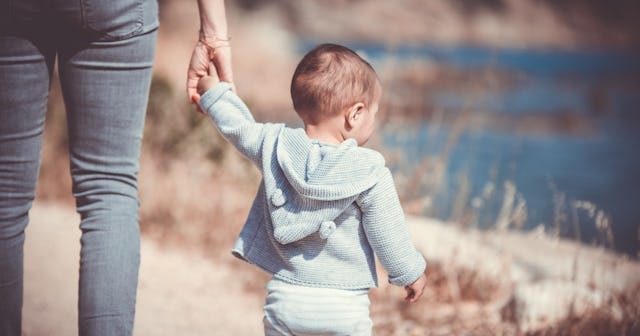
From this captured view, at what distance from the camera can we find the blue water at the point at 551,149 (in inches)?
221

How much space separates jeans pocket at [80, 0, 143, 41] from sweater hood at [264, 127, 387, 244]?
1.53 ft

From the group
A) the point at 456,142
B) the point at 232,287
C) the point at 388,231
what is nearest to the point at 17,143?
the point at 388,231

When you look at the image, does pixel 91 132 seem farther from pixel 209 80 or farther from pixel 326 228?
pixel 326 228

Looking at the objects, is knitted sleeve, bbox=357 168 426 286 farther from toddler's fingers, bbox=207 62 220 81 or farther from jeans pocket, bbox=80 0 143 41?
jeans pocket, bbox=80 0 143 41

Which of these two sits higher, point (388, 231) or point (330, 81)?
point (330, 81)

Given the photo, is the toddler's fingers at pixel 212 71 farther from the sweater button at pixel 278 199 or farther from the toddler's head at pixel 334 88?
the sweater button at pixel 278 199

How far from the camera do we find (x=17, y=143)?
5.73 ft

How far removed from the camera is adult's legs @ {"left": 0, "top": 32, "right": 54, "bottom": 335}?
1.69 metres

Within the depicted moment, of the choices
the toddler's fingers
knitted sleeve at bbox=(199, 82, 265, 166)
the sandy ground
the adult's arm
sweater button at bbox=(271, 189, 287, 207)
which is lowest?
the sandy ground

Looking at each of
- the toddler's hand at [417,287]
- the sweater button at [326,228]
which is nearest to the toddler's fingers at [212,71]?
the sweater button at [326,228]

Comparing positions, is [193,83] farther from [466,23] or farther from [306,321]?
[466,23]


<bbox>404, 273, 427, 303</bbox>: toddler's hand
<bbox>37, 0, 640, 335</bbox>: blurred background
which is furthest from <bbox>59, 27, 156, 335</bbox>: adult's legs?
<bbox>37, 0, 640, 335</bbox>: blurred background

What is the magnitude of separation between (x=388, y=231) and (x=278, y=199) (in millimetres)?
291

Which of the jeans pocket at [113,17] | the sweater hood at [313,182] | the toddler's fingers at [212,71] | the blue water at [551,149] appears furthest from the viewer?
the blue water at [551,149]
